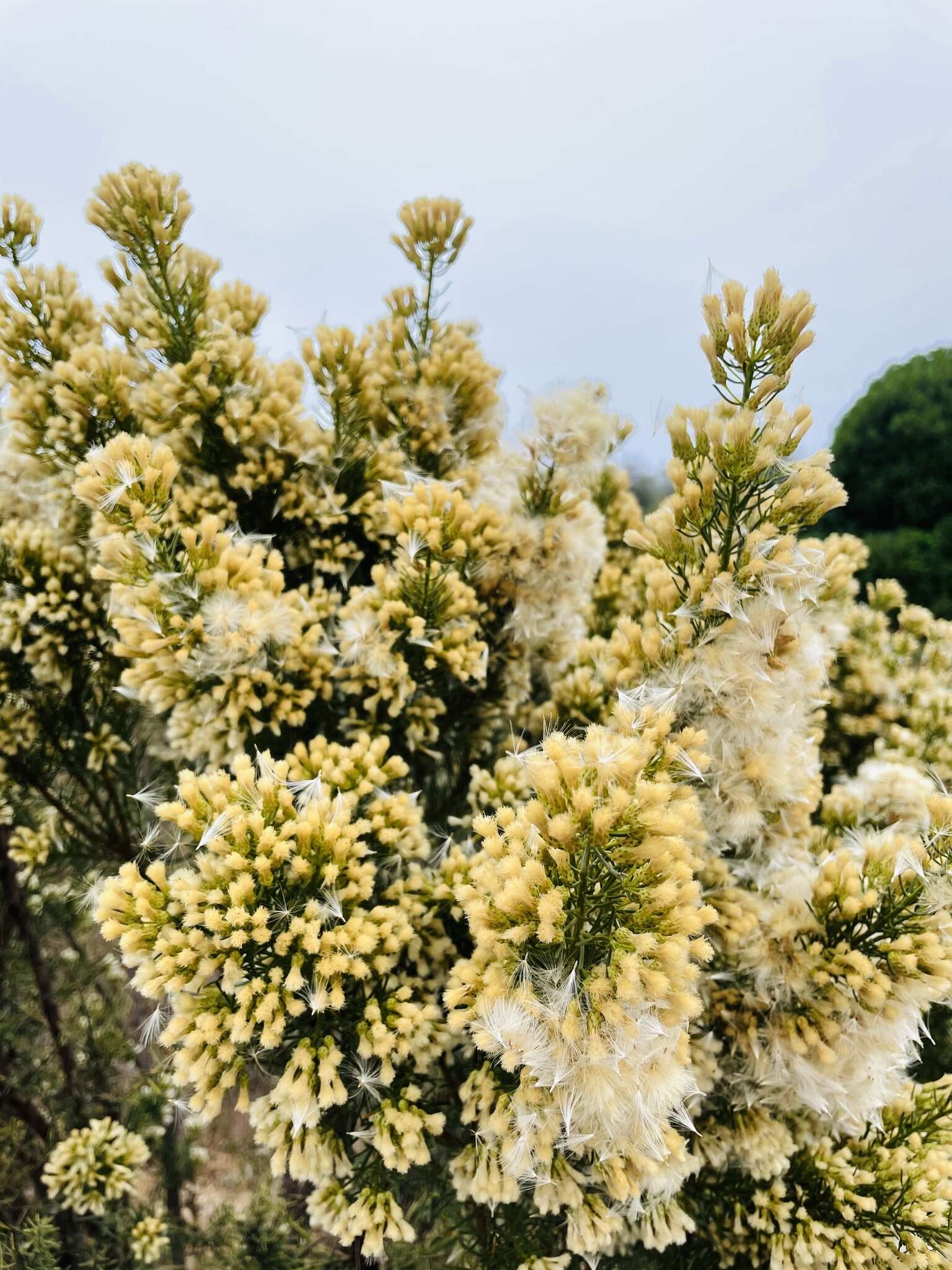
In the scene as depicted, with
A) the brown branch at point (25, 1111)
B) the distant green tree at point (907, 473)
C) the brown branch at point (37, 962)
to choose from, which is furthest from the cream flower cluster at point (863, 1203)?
the distant green tree at point (907, 473)

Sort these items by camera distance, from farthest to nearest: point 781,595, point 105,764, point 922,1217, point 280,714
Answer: point 105,764, point 280,714, point 922,1217, point 781,595

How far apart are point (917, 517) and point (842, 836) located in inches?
232

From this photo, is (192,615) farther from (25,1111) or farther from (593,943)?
(25,1111)

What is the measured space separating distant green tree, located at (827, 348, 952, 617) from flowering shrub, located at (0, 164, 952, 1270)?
508cm

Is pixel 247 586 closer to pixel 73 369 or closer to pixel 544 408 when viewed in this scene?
pixel 73 369

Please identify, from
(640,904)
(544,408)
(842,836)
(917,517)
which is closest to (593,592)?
(544,408)

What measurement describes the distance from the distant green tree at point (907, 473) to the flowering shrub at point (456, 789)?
16.7ft

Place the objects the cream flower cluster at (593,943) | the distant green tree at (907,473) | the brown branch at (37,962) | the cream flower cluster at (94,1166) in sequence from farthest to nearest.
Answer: the distant green tree at (907,473) < the brown branch at (37,962) < the cream flower cluster at (94,1166) < the cream flower cluster at (593,943)

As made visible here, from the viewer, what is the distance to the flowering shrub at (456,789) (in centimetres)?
135

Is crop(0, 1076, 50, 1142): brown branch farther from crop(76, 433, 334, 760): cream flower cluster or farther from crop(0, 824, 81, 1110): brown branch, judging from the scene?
crop(76, 433, 334, 760): cream flower cluster

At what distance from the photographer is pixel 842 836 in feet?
7.25

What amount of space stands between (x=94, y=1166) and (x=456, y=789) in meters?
2.15

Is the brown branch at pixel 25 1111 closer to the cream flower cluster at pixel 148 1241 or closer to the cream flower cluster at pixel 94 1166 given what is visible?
the cream flower cluster at pixel 94 1166

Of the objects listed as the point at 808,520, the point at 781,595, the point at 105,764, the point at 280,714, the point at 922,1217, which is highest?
the point at 808,520
